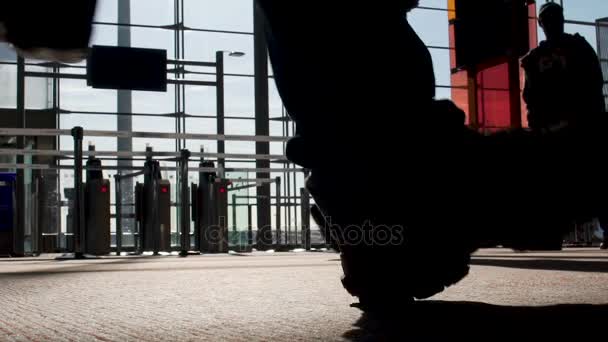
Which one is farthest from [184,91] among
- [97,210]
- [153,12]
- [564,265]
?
[564,265]

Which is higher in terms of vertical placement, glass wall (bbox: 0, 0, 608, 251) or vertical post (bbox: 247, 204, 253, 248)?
glass wall (bbox: 0, 0, 608, 251)

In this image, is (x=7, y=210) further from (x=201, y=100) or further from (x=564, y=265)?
(x=564, y=265)

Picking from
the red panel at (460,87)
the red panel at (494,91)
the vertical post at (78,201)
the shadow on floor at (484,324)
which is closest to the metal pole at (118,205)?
the vertical post at (78,201)

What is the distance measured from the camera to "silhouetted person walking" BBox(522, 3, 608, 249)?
46.9 inches

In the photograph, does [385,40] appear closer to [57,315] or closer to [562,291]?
[57,315]

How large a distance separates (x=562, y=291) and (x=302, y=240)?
981 centimetres

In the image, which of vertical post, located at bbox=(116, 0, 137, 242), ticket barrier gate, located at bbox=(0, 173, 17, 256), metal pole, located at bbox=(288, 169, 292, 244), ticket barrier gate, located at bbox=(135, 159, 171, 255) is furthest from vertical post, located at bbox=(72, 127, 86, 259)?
metal pole, located at bbox=(288, 169, 292, 244)

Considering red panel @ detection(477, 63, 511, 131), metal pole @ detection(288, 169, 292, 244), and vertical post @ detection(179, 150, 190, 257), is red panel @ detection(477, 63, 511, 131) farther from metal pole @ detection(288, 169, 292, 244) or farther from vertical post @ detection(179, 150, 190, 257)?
vertical post @ detection(179, 150, 190, 257)

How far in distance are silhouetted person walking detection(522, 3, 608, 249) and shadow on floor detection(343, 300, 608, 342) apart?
0.27 m

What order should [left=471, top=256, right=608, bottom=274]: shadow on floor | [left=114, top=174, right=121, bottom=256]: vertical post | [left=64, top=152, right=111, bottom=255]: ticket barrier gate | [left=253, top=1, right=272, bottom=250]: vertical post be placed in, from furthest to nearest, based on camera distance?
[left=253, top=1, right=272, bottom=250]: vertical post, [left=114, top=174, right=121, bottom=256]: vertical post, [left=64, top=152, right=111, bottom=255]: ticket barrier gate, [left=471, top=256, right=608, bottom=274]: shadow on floor

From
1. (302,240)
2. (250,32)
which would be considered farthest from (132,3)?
(302,240)

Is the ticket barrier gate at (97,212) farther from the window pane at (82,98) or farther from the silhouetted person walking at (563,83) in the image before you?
the silhouetted person walking at (563,83)

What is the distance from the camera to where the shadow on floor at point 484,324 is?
A: 89 centimetres

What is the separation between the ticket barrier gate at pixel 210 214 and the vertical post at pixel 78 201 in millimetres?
2559
